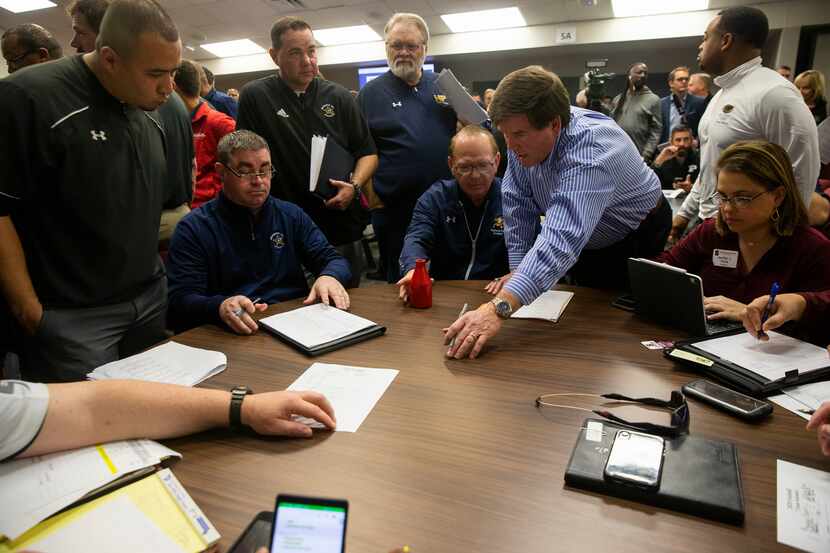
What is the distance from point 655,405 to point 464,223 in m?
1.28

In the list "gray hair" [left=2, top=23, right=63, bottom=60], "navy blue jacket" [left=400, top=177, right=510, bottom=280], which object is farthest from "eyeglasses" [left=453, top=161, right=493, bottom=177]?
"gray hair" [left=2, top=23, right=63, bottom=60]

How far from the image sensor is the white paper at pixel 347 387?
→ 3.28 feet

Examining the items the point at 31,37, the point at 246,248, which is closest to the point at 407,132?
the point at 246,248

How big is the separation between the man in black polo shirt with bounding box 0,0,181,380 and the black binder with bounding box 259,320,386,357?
575 millimetres

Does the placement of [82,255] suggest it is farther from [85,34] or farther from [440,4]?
[440,4]

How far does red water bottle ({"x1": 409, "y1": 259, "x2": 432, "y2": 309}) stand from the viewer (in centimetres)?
162

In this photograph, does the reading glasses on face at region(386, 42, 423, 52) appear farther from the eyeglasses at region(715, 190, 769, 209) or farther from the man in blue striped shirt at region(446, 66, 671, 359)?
the eyeglasses at region(715, 190, 769, 209)

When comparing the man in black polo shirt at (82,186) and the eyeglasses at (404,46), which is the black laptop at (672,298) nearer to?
the man in black polo shirt at (82,186)

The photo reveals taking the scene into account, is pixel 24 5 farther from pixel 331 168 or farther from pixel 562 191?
pixel 562 191

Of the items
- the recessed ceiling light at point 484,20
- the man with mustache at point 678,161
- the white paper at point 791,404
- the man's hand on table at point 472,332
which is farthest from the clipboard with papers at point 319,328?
the recessed ceiling light at point 484,20

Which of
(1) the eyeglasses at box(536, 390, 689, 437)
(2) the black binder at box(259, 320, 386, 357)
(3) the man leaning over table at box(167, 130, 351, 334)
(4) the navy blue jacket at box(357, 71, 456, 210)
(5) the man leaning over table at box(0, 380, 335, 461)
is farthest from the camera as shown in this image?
(4) the navy blue jacket at box(357, 71, 456, 210)

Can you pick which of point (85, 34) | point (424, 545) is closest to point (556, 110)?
point (424, 545)

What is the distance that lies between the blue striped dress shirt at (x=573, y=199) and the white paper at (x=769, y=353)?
0.42 meters

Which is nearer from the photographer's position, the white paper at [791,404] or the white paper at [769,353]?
the white paper at [791,404]
